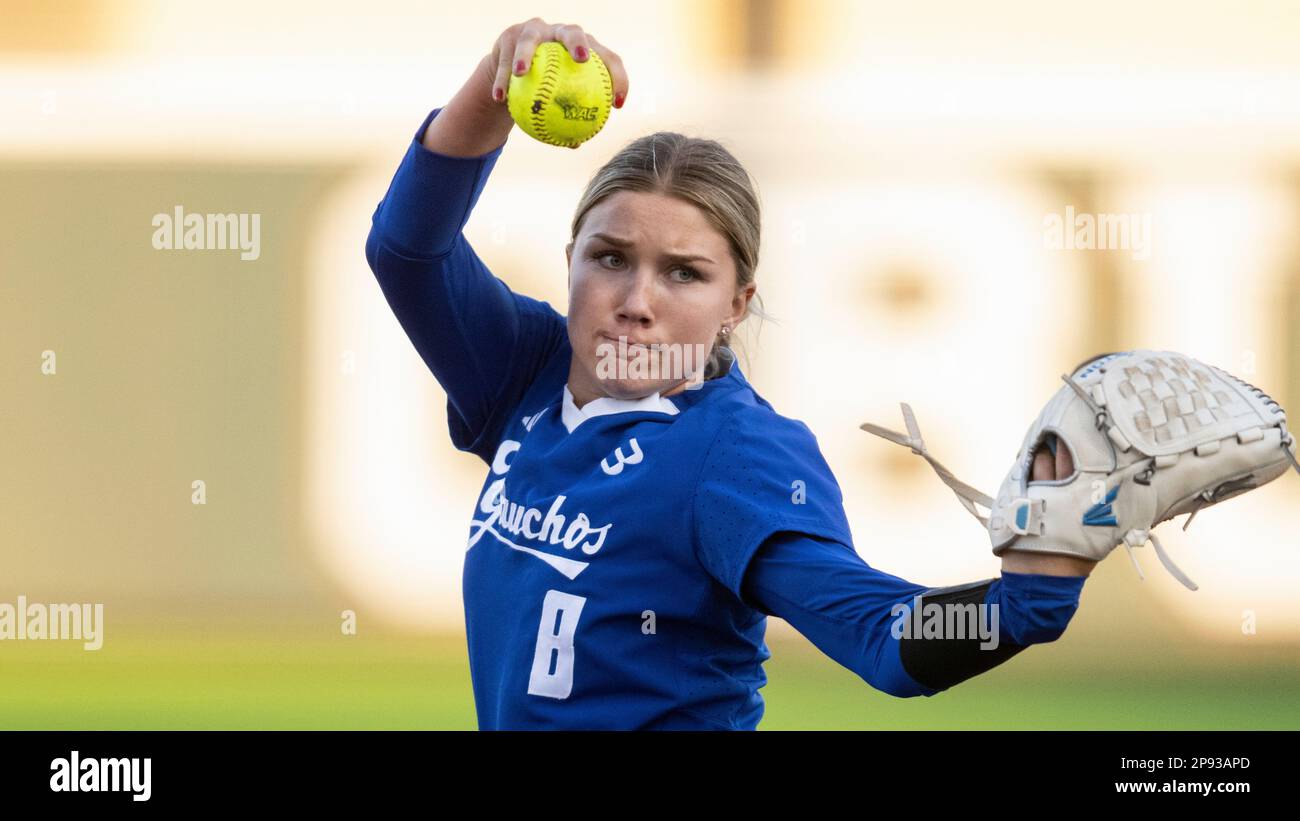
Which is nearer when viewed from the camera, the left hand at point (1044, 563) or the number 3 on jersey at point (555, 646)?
the left hand at point (1044, 563)

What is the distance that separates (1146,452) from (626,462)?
53cm

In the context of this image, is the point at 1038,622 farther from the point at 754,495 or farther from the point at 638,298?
the point at 638,298

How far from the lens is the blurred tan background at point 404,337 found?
15.5 ft

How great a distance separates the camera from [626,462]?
1465mm

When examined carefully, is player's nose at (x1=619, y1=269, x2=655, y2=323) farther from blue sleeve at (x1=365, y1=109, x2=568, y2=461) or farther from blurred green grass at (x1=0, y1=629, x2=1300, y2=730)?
blurred green grass at (x1=0, y1=629, x2=1300, y2=730)

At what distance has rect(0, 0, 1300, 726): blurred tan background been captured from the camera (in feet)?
15.5

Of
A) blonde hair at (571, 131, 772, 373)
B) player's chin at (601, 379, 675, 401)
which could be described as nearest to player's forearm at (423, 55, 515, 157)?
blonde hair at (571, 131, 772, 373)

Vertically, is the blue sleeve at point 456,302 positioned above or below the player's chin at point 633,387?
above

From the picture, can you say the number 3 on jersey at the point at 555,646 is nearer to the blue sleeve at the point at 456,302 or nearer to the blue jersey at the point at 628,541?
the blue jersey at the point at 628,541

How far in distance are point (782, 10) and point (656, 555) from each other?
4.25 meters

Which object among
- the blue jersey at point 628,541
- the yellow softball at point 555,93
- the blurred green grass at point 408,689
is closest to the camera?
the blue jersey at point 628,541

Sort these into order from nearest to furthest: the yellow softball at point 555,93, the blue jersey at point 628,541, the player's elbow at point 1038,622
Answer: the player's elbow at point 1038,622, the blue jersey at point 628,541, the yellow softball at point 555,93

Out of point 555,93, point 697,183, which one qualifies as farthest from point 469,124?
point 697,183

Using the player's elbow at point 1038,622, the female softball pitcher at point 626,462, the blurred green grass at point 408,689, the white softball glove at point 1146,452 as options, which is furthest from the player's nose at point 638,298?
the blurred green grass at point 408,689
